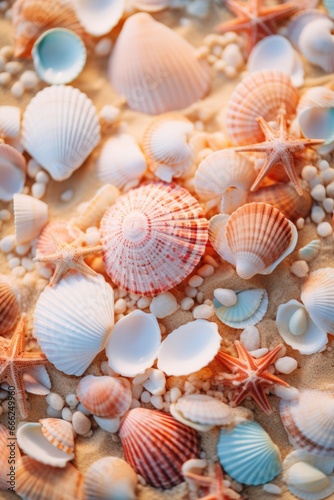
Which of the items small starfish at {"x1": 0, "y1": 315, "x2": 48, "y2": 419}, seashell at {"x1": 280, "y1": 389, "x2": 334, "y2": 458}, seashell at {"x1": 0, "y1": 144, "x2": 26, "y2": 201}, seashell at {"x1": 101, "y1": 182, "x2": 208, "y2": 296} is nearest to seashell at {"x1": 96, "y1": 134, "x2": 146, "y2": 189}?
seashell at {"x1": 101, "y1": 182, "x2": 208, "y2": 296}

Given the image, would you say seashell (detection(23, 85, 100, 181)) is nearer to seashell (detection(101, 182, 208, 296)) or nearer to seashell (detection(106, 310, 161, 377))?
seashell (detection(101, 182, 208, 296))

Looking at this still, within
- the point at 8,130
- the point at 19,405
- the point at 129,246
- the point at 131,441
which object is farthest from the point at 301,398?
the point at 8,130

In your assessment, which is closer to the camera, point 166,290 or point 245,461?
point 245,461

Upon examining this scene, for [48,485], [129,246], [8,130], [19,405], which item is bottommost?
[48,485]

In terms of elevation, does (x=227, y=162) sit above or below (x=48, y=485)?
above

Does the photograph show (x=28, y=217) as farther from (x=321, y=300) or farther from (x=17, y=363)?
(x=321, y=300)

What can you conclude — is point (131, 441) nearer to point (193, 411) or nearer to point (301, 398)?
point (193, 411)

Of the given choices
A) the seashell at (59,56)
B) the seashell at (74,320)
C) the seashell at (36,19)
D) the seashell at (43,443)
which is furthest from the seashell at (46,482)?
the seashell at (36,19)
